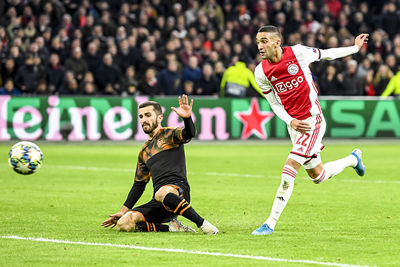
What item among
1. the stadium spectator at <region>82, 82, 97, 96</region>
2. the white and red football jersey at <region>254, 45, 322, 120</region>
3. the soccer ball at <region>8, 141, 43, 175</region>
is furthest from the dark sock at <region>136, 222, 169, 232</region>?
the stadium spectator at <region>82, 82, 97, 96</region>

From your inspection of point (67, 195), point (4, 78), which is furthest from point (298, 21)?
point (67, 195)

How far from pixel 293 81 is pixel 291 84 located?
0.04 meters

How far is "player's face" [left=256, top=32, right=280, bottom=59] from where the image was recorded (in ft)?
28.9

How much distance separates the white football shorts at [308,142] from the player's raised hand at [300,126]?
87 millimetres

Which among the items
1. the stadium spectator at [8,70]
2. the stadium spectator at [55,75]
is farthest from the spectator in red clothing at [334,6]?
the stadium spectator at [8,70]

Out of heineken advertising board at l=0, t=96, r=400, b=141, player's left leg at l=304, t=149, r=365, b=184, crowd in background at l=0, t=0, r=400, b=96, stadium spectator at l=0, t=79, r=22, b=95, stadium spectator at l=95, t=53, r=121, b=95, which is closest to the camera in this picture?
player's left leg at l=304, t=149, r=365, b=184

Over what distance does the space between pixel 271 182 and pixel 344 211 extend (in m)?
3.86

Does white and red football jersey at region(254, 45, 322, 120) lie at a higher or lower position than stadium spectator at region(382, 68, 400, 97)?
higher

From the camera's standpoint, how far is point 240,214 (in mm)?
10508

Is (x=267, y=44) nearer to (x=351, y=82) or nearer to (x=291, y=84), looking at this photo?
(x=291, y=84)

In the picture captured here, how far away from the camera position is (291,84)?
8992 mm

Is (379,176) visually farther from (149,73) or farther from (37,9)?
(37,9)

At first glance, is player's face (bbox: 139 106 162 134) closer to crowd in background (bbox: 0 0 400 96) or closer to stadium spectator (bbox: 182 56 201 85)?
crowd in background (bbox: 0 0 400 96)

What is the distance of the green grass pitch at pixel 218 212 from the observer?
288 inches
